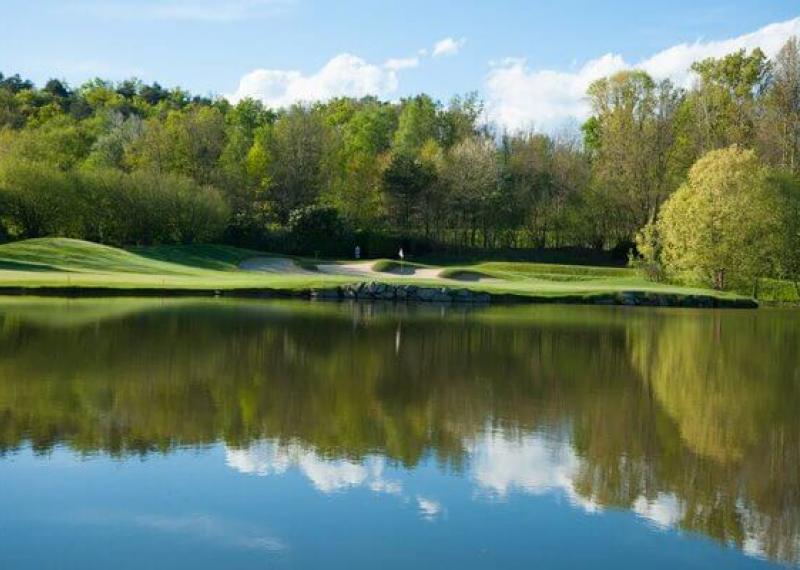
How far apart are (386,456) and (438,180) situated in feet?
222

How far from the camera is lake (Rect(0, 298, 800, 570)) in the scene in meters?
8.92

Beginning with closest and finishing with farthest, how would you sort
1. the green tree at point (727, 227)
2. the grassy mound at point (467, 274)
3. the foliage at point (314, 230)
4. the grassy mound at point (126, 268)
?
1. the grassy mound at point (126, 268)
2. the green tree at point (727, 227)
3. the grassy mound at point (467, 274)
4. the foliage at point (314, 230)

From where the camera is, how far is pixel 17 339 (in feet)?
72.9

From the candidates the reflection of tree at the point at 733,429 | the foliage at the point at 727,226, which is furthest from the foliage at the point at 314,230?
the reflection of tree at the point at 733,429

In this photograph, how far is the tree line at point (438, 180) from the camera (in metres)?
60.2

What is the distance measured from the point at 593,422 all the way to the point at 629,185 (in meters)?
60.8

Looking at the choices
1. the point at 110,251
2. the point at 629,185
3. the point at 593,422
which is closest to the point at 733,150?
the point at 629,185

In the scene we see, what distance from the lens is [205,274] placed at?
51906 mm

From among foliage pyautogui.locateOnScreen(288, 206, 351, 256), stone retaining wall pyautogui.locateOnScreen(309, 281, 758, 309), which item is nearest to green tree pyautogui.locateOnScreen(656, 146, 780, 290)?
stone retaining wall pyautogui.locateOnScreen(309, 281, 758, 309)

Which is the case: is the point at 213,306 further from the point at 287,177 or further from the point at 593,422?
the point at 287,177

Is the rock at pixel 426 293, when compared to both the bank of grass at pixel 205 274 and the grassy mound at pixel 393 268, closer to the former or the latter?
the bank of grass at pixel 205 274

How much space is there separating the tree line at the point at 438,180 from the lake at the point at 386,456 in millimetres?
37834

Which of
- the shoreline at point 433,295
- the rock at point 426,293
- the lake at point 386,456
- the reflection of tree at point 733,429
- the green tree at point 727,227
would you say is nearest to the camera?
the lake at point 386,456

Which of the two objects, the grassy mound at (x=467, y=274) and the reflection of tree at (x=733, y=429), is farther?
the grassy mound at (x=467, y=274)
